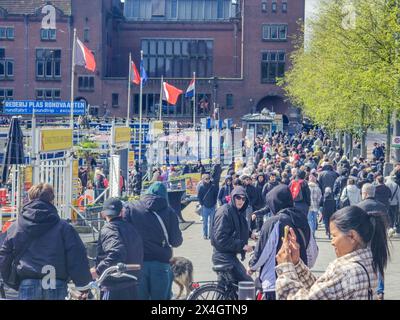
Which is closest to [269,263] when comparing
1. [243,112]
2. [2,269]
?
[2,269]

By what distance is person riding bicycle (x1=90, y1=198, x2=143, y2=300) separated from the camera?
8742 millimetres

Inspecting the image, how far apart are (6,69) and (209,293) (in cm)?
7824

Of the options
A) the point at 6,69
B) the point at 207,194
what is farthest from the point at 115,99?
the point at 207,194

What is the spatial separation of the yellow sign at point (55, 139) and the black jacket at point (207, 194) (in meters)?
3.89

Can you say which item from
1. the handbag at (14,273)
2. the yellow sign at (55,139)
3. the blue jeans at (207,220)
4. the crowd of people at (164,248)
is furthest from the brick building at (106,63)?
the handbag at (14,273)

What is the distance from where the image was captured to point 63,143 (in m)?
18.5

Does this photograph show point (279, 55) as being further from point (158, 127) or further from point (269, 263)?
point (269, 263)

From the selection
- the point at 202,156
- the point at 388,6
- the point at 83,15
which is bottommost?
the point at 202,156

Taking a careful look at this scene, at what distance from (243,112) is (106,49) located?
43.7 ft

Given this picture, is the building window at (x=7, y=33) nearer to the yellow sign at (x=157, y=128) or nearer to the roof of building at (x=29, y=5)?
the roof of building at (x=29, y=5)

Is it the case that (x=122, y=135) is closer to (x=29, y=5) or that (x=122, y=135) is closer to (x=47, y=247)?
(x=47, y=247)

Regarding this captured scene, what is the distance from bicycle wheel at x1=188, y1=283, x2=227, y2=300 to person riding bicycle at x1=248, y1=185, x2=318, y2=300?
39cm

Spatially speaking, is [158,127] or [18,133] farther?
[158,127]

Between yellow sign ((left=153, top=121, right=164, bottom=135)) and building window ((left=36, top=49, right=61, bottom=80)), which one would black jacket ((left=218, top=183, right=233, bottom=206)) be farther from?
building window ((left=36, top=49, right=61, bottom=80))
